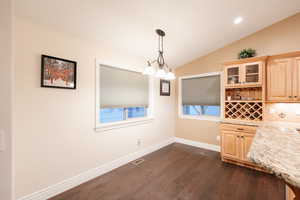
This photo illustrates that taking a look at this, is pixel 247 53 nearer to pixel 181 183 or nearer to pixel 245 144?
pixel 245 144

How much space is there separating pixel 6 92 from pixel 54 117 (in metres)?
1.01

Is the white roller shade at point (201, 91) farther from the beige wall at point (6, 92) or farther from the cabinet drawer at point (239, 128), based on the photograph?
the beige wall at point (6, 92)

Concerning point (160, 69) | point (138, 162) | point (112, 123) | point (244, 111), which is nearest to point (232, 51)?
point (244, 111)

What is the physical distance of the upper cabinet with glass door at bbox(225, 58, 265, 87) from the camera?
109 inches

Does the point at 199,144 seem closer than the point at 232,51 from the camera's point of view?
No

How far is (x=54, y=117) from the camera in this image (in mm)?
1989

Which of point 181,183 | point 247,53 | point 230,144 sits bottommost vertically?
point 181,183

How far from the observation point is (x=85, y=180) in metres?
2.31

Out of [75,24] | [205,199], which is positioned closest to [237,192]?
[205,199]

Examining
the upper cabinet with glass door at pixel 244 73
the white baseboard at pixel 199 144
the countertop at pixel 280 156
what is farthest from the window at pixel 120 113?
the countertop at pixel 280 156

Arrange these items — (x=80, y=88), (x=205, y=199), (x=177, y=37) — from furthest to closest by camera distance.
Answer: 1. (x=177, y=37)
2. (x=80, y=88)
3. (x=205, y=199)

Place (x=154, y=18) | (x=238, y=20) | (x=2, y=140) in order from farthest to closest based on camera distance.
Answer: (x=238, y=20), (x=154, y=18), (x=2, y=140)

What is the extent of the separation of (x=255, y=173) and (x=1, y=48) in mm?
3987

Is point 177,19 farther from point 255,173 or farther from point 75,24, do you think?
point 255,173
